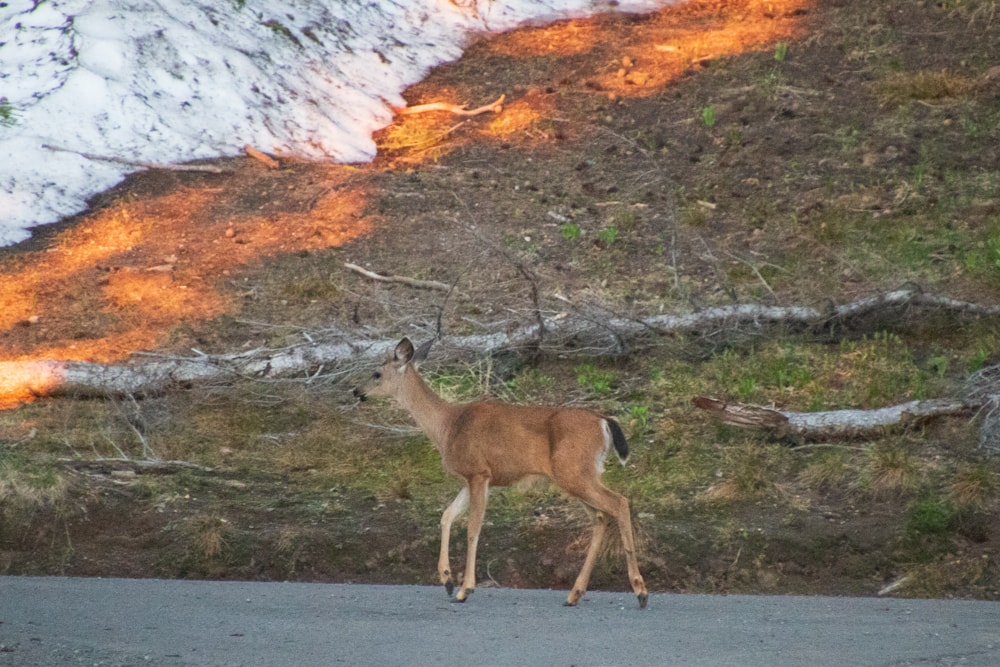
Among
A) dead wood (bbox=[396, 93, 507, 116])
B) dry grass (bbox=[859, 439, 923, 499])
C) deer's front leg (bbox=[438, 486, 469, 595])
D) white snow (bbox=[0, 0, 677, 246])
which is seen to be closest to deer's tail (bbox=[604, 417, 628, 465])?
deer's front leg (bbox=[438, 486, 469, 595])

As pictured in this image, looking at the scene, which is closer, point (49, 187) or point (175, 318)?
point (175, 318)

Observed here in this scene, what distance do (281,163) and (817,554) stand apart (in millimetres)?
9613

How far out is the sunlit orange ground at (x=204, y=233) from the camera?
13555mm

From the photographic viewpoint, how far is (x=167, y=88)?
1728 cm

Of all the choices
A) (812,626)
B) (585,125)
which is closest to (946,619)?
(812,626)

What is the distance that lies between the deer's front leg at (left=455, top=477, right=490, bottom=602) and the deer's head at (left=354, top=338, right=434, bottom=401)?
1074 millimetres

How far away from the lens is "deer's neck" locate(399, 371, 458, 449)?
9070 mm

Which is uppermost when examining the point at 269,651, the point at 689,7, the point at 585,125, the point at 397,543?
the point at 689,7

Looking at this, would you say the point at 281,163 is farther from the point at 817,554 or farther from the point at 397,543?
the point at 817,554

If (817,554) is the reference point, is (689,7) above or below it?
above

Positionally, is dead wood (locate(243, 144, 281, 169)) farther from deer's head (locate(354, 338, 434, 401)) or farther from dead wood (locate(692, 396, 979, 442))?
deer's head (locate(354, 338, 434, 401))

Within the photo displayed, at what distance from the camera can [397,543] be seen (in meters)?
9.61

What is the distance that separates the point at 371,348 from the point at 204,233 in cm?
436

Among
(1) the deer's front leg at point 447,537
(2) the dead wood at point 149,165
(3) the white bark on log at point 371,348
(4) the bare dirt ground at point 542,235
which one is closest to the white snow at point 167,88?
(2) the dead wood at point 149,165
